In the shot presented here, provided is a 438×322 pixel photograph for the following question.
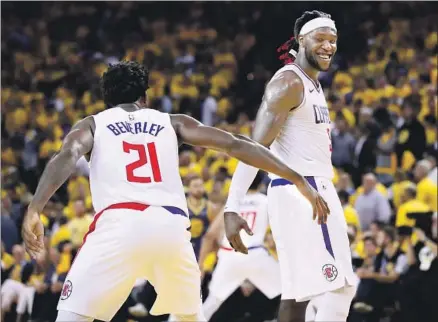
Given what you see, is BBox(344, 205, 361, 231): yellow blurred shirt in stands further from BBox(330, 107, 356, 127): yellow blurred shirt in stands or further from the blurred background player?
BBox(330, 107, 356, 127): yellow blurred shirt in stands

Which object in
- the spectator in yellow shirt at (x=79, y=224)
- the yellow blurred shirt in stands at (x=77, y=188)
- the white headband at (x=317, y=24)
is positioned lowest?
the spectator in yellow shirt at (x=79, y=224)

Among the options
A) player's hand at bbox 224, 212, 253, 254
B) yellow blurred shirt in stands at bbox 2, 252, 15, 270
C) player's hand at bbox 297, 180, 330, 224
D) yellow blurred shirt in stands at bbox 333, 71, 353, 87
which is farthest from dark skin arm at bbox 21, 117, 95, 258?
yellow blurred shirt in stands at bbox 333, 71, 353, 87

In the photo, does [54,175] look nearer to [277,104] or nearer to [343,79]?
[277,104]

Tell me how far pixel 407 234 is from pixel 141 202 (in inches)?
262

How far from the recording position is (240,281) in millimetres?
11086

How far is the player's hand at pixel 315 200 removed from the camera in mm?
5879

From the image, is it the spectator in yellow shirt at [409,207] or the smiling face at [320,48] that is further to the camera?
the spectator in yellow shirt at [409,207]

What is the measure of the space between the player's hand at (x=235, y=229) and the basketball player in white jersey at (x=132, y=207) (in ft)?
1.55

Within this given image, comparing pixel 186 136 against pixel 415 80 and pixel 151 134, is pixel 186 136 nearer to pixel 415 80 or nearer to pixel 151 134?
pixel 151 134

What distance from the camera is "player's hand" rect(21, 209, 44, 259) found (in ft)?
18.3

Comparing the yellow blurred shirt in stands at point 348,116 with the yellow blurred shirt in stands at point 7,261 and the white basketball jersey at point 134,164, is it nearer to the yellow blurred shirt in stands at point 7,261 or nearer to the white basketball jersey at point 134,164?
the yellow blurred shirt in stands at point 7,261

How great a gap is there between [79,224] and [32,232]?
845cm

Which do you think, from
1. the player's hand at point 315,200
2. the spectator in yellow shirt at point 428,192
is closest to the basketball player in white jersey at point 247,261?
the spectator in yellow shirt at point 428,192

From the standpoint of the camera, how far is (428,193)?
12812mm
